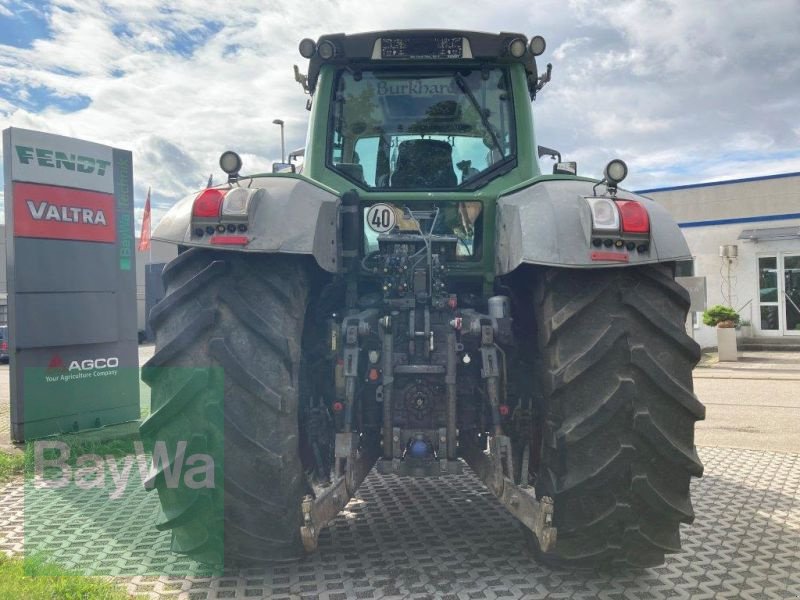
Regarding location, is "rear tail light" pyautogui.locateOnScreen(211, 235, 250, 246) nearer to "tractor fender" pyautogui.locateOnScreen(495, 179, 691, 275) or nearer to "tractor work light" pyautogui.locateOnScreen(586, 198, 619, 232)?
"tractor fender" pyautogui.locateOnScreen(495, 179, 691, 275)

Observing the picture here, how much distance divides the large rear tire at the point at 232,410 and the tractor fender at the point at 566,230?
48.3 inches

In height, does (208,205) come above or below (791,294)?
above

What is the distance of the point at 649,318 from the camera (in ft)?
10.6

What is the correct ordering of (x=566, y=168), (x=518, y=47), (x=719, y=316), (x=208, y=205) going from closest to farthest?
(x=208, y=205), (x=518, y=47), (x=566, y=168), (x=719, y=316)

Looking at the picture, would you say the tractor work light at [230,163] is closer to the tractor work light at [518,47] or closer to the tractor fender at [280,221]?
the tractor fender at [280,221]

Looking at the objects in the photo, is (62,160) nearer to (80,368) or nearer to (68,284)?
(68,284)

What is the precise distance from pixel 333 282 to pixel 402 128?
118 centimetres

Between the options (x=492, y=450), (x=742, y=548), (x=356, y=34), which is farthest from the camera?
(x=356, y=34)

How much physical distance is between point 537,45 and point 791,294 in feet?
65.0

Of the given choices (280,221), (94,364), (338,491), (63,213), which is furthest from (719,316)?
(280,221)

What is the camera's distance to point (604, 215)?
3189mm

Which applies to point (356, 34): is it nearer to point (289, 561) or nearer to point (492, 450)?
point (492, 450)

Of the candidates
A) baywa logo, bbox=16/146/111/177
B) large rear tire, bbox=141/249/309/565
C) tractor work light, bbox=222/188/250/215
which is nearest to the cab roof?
tractor work light, bbox=222/188/250/215

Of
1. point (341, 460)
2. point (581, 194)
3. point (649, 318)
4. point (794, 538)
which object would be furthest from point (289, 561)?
point (794, 538)
